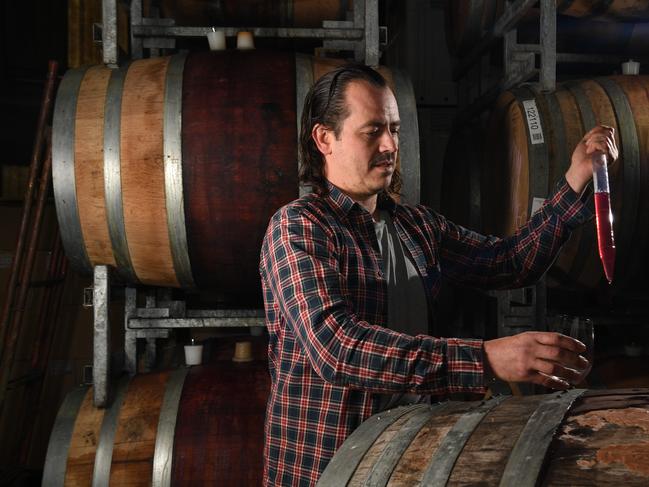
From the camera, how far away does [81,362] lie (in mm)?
4207

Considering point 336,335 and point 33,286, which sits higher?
point 336,335

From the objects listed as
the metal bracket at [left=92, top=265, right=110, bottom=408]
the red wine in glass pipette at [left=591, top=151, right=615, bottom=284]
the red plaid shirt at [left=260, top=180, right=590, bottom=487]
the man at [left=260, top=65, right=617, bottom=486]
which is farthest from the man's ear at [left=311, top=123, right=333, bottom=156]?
the metal bracket at [left=92, top=265, right=110, bottom=408]

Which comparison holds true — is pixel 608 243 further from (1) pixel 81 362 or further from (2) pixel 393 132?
(1) pixel 81 362

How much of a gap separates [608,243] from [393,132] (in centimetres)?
62

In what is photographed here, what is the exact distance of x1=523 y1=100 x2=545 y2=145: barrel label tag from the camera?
2.90m

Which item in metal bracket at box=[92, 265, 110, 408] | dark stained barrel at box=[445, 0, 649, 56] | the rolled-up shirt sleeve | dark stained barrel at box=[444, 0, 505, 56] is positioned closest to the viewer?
the rolled-up shirt sleeve

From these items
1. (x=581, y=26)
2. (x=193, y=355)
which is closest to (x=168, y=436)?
(x=193, y=355)

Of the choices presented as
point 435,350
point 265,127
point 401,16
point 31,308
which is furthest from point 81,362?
point 435,350

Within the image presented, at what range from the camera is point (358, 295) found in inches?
69.0

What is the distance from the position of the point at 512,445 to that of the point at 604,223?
1.75ft

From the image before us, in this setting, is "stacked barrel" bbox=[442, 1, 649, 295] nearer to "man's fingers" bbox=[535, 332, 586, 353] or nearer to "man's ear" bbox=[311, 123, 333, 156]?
"man's ear" bbox=[311, 123, 333, 156]

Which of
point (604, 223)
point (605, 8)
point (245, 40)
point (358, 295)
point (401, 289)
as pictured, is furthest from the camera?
point (605, 8)

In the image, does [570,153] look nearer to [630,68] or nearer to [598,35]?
[630,68]

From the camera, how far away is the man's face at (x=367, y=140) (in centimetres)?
180
